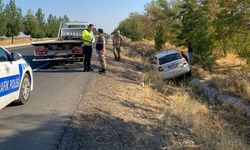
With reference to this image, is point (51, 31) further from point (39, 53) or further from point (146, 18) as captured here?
point (39, 53)

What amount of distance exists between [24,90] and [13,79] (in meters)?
→ 0.94

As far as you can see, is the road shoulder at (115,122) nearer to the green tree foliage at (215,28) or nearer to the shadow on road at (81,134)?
the shadow on road at (81,134)

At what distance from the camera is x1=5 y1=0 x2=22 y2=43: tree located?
2419 inches

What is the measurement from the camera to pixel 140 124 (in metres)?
8.25

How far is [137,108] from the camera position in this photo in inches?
402

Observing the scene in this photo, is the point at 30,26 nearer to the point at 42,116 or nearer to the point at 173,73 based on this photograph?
the point at 173,73

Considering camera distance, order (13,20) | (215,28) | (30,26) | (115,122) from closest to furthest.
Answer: (115,122), (215,28), (13,20), (30,26)

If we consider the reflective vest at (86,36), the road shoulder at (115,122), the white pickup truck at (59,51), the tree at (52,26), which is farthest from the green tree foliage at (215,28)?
the tree at (52,26)

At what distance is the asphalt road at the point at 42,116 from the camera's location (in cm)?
630

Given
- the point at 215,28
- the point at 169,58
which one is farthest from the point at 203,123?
the point at 215,28

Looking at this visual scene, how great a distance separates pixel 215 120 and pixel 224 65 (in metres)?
16.8

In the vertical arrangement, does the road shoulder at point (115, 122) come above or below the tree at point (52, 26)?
below

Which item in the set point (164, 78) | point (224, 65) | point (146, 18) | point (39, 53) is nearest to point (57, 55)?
point (39, 53)

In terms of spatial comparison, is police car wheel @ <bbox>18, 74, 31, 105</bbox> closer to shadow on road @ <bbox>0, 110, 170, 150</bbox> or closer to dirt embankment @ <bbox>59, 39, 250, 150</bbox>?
shadow on road @ <bbox>0, 110, 170, 150</bbox>
